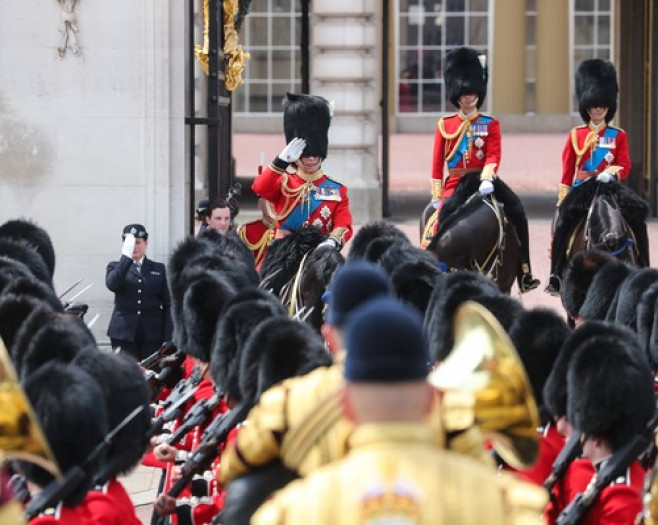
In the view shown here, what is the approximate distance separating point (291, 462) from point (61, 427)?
1.08m

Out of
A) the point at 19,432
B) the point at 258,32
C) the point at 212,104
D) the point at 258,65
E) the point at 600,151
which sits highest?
the point at 258,32

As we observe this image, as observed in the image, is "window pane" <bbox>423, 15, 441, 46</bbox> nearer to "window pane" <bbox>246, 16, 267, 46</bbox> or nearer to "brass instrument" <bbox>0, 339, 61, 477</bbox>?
"window pane" <bbox>246, 16, 267, 46</bbox>

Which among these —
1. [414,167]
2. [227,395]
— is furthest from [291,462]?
[414,167]

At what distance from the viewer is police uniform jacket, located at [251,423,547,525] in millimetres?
3176

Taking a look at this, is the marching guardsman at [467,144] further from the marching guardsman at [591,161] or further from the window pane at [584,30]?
the window pane at [584,30]

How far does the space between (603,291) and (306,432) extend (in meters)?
4.94

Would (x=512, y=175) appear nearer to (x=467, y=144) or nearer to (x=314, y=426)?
(x=467, y=144)

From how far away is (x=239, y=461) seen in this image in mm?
4480

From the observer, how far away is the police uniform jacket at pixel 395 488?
10.4ft

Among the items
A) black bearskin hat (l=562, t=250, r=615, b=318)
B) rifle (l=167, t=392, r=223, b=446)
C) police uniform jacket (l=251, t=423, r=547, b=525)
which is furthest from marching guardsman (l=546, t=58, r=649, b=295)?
police uniform jacket (l=251, t=423, r=547, b=525)

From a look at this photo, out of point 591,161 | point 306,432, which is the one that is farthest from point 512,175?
point 306,432

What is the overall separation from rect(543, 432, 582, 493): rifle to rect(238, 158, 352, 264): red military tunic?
4722 millimetres

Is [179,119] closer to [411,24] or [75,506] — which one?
[75,506]

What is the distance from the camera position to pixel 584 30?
35.4 m
